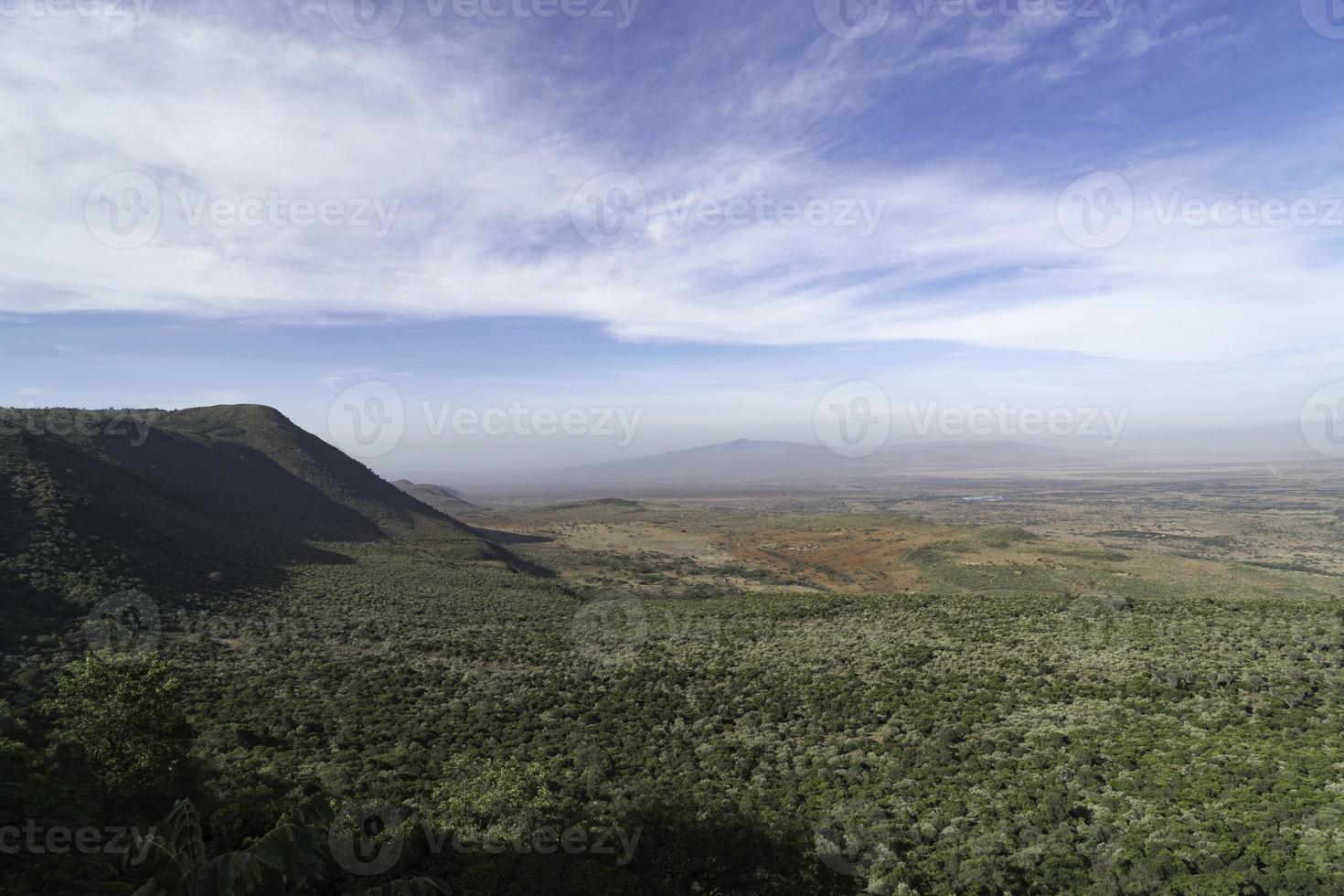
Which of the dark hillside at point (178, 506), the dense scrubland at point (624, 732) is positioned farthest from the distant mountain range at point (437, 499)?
the dense scrubland at point (624, 732)

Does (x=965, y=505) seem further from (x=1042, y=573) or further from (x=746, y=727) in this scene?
(x=746, y=727)

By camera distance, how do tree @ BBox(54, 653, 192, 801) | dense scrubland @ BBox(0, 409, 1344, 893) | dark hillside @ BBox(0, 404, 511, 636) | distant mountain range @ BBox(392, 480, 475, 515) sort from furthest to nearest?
1. distant mountain range @ BBox(392, 480, 475, 515)
2. dark hillside @ BBox(0, 404, 511, 636)
3. tree @ BBox(54, 653, 192, 801)
4. dense scrubland @ BBox(0, 409, 1344, 893)

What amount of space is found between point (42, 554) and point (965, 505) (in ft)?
563

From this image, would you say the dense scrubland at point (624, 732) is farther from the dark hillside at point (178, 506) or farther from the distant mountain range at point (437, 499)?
the distant mountain range at point (437, 499)

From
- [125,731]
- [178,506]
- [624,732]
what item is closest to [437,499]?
[178,506]

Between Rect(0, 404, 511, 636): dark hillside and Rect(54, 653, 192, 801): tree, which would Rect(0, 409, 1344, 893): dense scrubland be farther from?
Rect(0, 404, 511, 636): dark hillside

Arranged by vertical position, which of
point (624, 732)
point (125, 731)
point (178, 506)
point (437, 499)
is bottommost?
point (437, 499)

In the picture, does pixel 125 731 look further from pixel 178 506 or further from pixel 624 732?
pixel 178 506

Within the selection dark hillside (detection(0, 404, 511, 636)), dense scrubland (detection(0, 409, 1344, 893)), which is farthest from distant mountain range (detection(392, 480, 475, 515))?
dense scrubland (detection(0, 409, 1344, 893))

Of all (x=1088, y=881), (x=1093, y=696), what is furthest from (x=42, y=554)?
(x=1093, y=696)

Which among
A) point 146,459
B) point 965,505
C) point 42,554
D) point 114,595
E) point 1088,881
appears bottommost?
point 965,505

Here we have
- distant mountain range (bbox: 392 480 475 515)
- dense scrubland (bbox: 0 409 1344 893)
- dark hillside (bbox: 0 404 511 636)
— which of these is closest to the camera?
dense scrubland (bbox: 0 409 1344 893)

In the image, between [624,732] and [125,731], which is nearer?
[125,731]

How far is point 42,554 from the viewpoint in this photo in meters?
27.5
